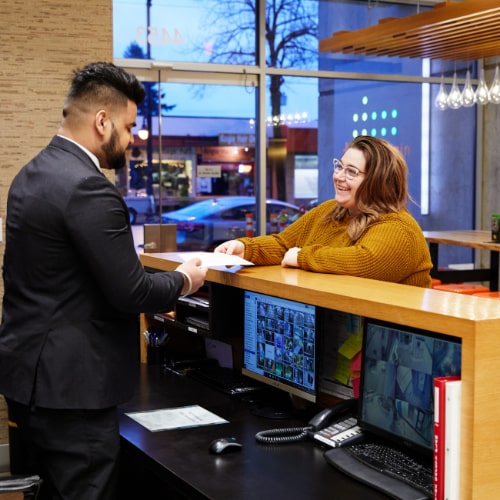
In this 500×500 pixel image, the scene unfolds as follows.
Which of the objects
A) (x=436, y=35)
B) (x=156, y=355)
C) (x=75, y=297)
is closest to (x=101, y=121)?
(x=75, y=297)

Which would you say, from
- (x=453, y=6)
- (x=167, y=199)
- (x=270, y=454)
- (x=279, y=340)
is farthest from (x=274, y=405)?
(x=167, y=199)

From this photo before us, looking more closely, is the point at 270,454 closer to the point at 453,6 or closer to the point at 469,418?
the point at 469,418

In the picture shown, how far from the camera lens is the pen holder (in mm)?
3564

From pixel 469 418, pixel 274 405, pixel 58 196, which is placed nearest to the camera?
pixel 469 418

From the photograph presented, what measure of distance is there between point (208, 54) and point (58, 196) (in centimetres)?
531

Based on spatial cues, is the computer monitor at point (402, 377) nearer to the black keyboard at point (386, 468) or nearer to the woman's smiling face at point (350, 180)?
the black keyboard at point (386, 468)

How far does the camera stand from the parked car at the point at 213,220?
24.0 ft

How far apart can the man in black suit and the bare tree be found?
5.14 m

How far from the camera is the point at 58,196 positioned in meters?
2.01

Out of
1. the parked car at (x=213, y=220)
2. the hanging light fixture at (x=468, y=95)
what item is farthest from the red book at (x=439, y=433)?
the parked car at (x=213, y=220)

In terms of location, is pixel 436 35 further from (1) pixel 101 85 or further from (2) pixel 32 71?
(1) pixel 101 85

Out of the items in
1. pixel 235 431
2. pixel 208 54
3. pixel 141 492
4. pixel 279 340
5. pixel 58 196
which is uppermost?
pixel 208 54

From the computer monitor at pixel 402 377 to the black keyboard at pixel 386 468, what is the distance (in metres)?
0.04

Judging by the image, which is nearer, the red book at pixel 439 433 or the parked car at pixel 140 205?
the red book at pixel 439 433
